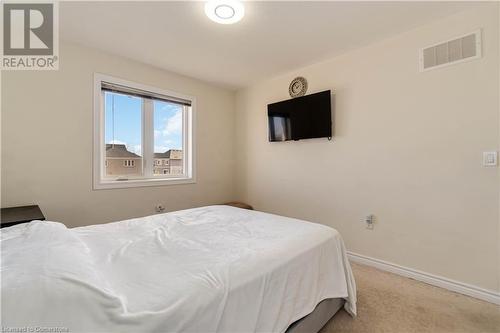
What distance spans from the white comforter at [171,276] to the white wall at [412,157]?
116 centimetres

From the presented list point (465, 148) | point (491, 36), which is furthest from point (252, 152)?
point (491, 36)

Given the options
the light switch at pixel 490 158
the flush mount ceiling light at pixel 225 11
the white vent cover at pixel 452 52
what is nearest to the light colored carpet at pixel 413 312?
the light switch at pixel 490 158

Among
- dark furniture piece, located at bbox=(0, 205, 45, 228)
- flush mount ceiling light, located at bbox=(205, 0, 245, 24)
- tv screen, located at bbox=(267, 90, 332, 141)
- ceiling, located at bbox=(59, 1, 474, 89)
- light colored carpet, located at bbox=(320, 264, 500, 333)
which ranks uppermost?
ceiling, located at bbox=(59, 1, 474, 89)

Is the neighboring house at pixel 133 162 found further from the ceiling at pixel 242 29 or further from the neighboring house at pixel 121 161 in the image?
the ceiling at pixel 242 29

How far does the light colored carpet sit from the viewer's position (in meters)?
1.63

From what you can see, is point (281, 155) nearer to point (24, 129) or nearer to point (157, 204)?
point (157, 204)

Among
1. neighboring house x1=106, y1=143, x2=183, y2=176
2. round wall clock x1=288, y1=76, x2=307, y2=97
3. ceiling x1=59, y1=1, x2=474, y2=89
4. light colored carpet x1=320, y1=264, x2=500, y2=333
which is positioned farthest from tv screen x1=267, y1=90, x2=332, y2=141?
light colored carpet x1=320, y1=264, x2=500, y2=333

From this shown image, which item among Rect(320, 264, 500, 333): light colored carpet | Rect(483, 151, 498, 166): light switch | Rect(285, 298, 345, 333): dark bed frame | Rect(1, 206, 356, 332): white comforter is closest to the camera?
Rect(1, 206, 356, 332): white comforter

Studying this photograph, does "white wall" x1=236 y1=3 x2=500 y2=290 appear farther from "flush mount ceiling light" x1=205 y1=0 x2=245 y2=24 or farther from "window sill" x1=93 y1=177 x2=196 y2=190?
"window sill" x1=93 y1=177 x2=196 y2=190

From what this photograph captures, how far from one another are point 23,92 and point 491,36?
4.25m

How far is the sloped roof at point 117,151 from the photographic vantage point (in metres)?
2.94

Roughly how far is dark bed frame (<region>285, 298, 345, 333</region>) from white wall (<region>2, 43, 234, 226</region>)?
2450mm

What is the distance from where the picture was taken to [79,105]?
8.49 feet

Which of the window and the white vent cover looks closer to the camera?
the white vent cover
